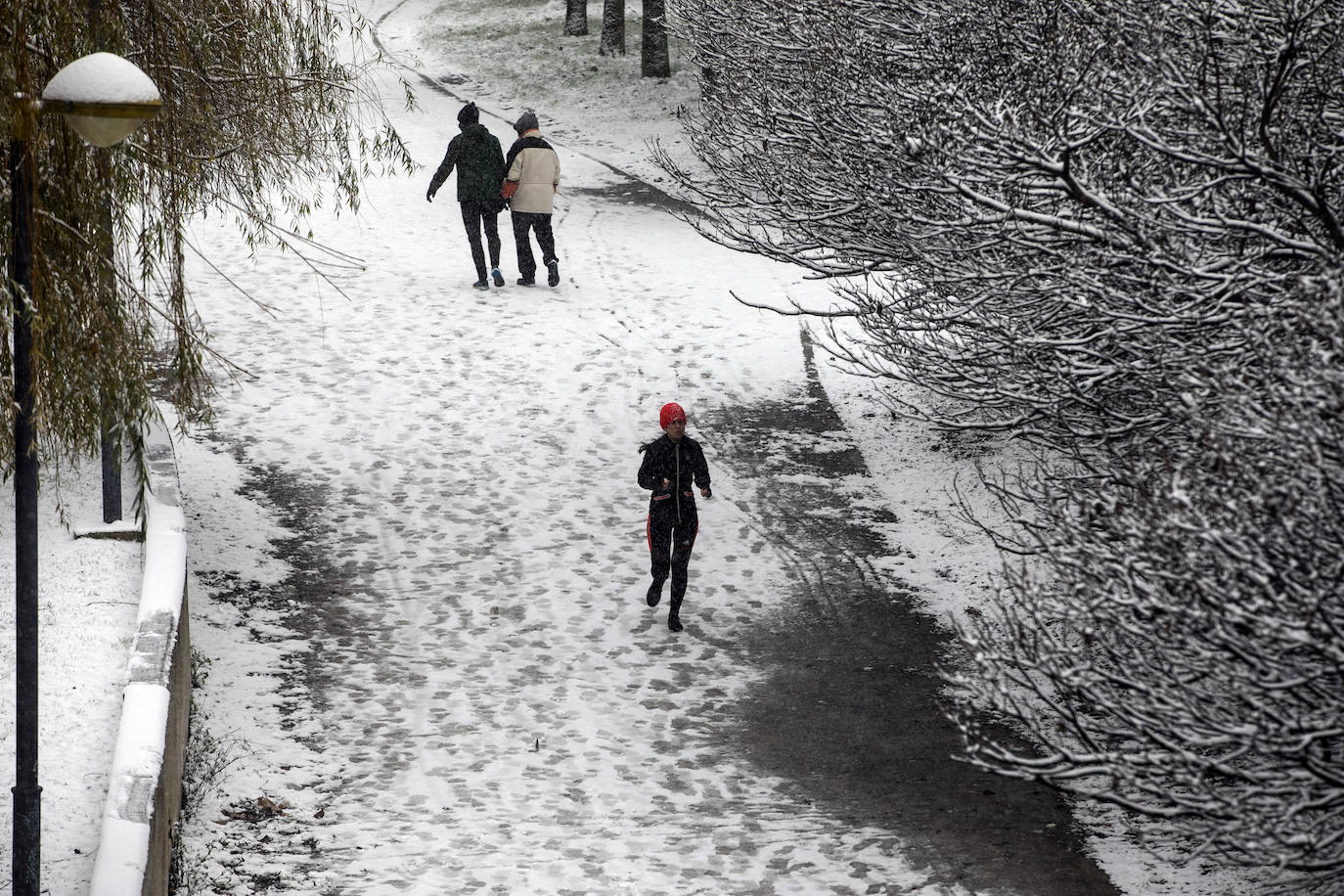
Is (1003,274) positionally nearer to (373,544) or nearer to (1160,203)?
(1160,203)

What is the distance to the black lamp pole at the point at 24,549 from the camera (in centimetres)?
540

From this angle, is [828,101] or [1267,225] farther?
[828,101]

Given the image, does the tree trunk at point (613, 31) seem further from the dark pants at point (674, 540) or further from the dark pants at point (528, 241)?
the dark pants at point (674, 540)

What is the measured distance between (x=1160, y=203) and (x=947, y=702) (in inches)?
140

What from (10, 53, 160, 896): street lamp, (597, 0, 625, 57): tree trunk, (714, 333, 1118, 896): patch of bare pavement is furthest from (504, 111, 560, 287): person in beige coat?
(597, 0, 625, 57): tree trunk

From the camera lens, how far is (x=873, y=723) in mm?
8750

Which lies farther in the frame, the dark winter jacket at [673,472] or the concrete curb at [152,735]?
the dark winter jacket at [673,472]

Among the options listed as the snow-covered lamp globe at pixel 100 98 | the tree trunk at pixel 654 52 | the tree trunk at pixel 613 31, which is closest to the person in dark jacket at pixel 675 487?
the snow-covered lamp globe at pixel 100 98

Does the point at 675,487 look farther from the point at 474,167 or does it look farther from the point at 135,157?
the point at 474,167

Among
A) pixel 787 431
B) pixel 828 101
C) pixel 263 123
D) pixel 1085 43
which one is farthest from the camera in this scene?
pixel 787 431

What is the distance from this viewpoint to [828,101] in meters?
11.4

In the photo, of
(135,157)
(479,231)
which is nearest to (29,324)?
(135,157)

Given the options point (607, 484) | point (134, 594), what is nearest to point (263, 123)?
point (134, 594)

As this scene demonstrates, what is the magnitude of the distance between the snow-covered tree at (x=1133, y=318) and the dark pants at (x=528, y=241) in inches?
178
